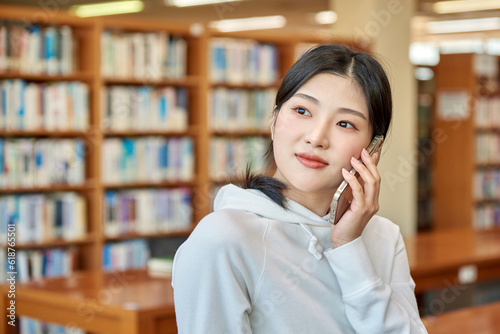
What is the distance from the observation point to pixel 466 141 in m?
7.64

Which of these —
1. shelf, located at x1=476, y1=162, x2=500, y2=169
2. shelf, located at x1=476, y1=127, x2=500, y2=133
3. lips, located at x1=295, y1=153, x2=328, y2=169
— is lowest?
shelf, located at x1=476, y1=162, x2=500, y2=169

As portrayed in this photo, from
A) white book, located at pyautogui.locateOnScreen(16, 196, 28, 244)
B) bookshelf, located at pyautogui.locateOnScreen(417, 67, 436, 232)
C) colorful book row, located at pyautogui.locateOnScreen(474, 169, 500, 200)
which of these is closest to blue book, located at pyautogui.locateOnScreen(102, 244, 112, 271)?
white book, located at pyautogui.locateOnScreen(16, 196, 28, 244)

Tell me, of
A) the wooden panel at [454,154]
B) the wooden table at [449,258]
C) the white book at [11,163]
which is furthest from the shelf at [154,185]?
the wooden panel at [454,154]

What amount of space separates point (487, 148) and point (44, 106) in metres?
5.14

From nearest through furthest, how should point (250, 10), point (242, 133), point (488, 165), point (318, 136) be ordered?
point (318, 136)
point (242, 133)
point (488, 165)
point (250, 10)

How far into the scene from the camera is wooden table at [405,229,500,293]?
11.9ft

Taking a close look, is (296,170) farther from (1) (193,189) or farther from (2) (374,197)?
(1) (193,189)

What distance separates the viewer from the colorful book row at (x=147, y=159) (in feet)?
16.0

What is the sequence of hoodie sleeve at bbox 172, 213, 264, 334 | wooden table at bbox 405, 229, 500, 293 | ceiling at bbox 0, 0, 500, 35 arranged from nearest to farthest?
hoodie sleeve at bbox 172, 213, 264, 334
wooden table at bbox 405, 229, 500, 293
ceiling at bbox 0, 0, 500, 35

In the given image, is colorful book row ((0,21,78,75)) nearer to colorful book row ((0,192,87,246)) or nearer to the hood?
colorful book row ((0,192,87,246))

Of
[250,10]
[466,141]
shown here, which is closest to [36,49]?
[466,141]

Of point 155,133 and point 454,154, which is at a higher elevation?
point 155,133

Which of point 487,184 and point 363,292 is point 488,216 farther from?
point 363,292

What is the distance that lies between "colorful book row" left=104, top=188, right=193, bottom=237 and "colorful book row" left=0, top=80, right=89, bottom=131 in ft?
1.96
